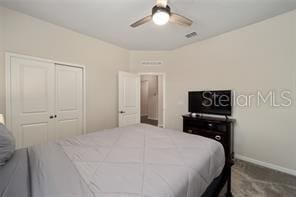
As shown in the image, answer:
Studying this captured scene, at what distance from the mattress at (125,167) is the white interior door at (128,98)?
217cm

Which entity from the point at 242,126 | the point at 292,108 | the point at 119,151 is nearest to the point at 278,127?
the point at 292,108

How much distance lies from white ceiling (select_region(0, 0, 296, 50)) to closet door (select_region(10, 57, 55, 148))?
0.90 meters

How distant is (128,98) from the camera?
4246mm

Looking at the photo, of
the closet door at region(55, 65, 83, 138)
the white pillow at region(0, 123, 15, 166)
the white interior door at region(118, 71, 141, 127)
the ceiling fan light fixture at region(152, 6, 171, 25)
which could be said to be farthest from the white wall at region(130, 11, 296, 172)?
the white pillow at region(0, 123, 15, 166)

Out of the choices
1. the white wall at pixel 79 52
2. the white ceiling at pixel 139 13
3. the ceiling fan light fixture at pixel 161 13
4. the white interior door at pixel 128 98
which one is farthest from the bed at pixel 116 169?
the white interior door at pixel 128 98

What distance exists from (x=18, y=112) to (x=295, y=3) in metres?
4.74

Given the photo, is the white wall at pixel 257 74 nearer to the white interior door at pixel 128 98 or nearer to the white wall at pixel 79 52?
the white interior door at pixel 128 98

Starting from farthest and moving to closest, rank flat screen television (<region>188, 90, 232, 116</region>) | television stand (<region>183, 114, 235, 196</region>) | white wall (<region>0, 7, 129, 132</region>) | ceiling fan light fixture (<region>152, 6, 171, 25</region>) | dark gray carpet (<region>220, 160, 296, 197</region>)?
flat screen television (<region>188, 90, 232, 116</region>)
television stand (<region>183, 114, 235, 196</region>)
white wall (<region>0, 7, 129, 132</region>)
dark gray carpet (<region>220, 160, 296, 197</region>)
ceiling fan light fixture (<region>152, 6, 171, 25</region>)

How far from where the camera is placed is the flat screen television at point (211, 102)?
3.20 metres

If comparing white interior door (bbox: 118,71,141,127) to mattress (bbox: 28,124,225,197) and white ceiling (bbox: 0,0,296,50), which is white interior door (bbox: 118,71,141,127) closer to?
white ceiling (bbox: 0,0,296,50)

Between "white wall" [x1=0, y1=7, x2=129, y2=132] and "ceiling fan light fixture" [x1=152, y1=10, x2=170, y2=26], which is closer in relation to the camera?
"ceiling fan light fixture" [x1=152, y1=10, x2=170, y2=26]

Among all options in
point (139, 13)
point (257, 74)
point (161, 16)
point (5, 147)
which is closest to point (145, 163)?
point (5, 147)

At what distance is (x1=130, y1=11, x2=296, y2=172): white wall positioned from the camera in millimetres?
2551

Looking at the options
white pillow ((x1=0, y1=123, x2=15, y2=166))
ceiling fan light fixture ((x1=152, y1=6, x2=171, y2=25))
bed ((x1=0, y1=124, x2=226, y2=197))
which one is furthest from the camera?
ceiling fan light fixture ((x1=152, y1=6, x2=171, y2=25))
